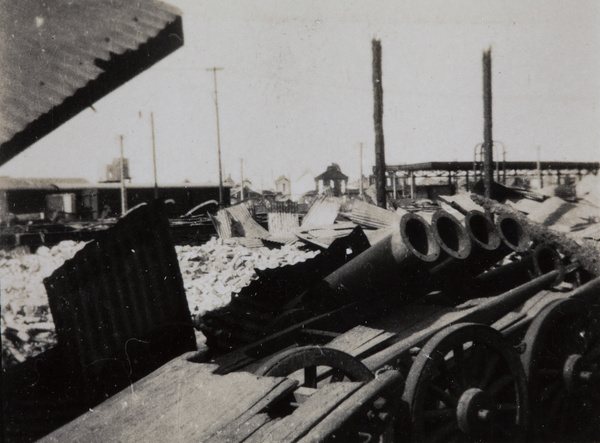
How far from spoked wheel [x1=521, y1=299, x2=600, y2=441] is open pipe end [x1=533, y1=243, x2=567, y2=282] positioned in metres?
0.84

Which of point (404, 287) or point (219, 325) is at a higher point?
point (404, 287)

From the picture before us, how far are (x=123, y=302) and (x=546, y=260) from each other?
4292 mm

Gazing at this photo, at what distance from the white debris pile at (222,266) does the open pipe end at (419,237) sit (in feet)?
17.6

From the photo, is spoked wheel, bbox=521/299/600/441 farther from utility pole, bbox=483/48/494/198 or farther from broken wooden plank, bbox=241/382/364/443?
utility pole, bbox=483/48/494/198

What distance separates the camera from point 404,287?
171 inches

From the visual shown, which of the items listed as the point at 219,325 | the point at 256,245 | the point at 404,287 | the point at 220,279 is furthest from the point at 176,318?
the point at 256,245

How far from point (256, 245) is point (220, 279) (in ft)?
11.9

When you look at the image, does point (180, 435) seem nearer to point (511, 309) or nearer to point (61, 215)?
point (511, 309)

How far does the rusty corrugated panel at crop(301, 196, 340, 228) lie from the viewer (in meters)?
14.2

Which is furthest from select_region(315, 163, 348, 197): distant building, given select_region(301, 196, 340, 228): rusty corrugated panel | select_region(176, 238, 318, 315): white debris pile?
select_region(176, 238, 318, 315): white debris pile

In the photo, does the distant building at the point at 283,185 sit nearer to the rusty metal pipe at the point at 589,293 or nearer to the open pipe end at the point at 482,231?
the open pipe end at the point at 482,231

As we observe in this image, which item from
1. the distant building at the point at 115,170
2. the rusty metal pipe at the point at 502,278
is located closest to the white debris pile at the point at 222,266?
the rusty metal pipe at the point at 502,278

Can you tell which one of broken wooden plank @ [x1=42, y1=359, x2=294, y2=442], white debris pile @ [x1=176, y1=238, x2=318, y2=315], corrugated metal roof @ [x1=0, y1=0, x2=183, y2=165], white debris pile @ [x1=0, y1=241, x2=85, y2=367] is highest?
corrugated metal roof @ [x1=0, y1=0, x2=183, y2=165]

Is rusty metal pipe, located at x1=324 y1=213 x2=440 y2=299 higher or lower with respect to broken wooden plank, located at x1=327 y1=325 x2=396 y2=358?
higher
